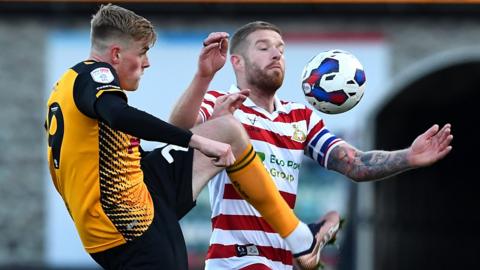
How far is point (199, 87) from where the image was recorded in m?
7.70

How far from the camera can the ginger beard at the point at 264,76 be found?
784cm

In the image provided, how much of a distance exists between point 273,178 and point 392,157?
719 mm

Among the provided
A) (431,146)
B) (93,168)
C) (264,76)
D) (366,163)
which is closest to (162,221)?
(93,168)

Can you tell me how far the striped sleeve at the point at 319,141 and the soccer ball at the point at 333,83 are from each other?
A: 163 millimetres

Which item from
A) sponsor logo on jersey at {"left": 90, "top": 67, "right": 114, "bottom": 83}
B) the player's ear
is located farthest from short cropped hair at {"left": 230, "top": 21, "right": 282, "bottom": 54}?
sponsor logo on jersey at {"left": 90, "top": 67, "right": 114, "bottom": 83}

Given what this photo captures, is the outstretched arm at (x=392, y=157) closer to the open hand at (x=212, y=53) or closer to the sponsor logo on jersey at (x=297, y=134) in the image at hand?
the sponsor logo on jersey at (x=297, y=134)

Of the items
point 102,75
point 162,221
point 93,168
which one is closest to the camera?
point 102,75

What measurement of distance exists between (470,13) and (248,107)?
8.21m

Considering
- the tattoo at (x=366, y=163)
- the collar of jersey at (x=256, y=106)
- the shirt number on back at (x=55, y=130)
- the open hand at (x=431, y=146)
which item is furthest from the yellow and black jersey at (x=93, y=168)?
the open hand at (x=431, y=146)

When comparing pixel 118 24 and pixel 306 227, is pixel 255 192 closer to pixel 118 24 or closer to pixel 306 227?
pixel 306 227

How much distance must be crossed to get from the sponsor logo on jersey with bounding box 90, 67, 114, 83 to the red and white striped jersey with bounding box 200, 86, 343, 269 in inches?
A: 37.7

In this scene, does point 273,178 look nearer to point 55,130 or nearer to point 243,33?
point 243,33

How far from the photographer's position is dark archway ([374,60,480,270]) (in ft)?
64.5

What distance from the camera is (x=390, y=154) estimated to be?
7.84m
